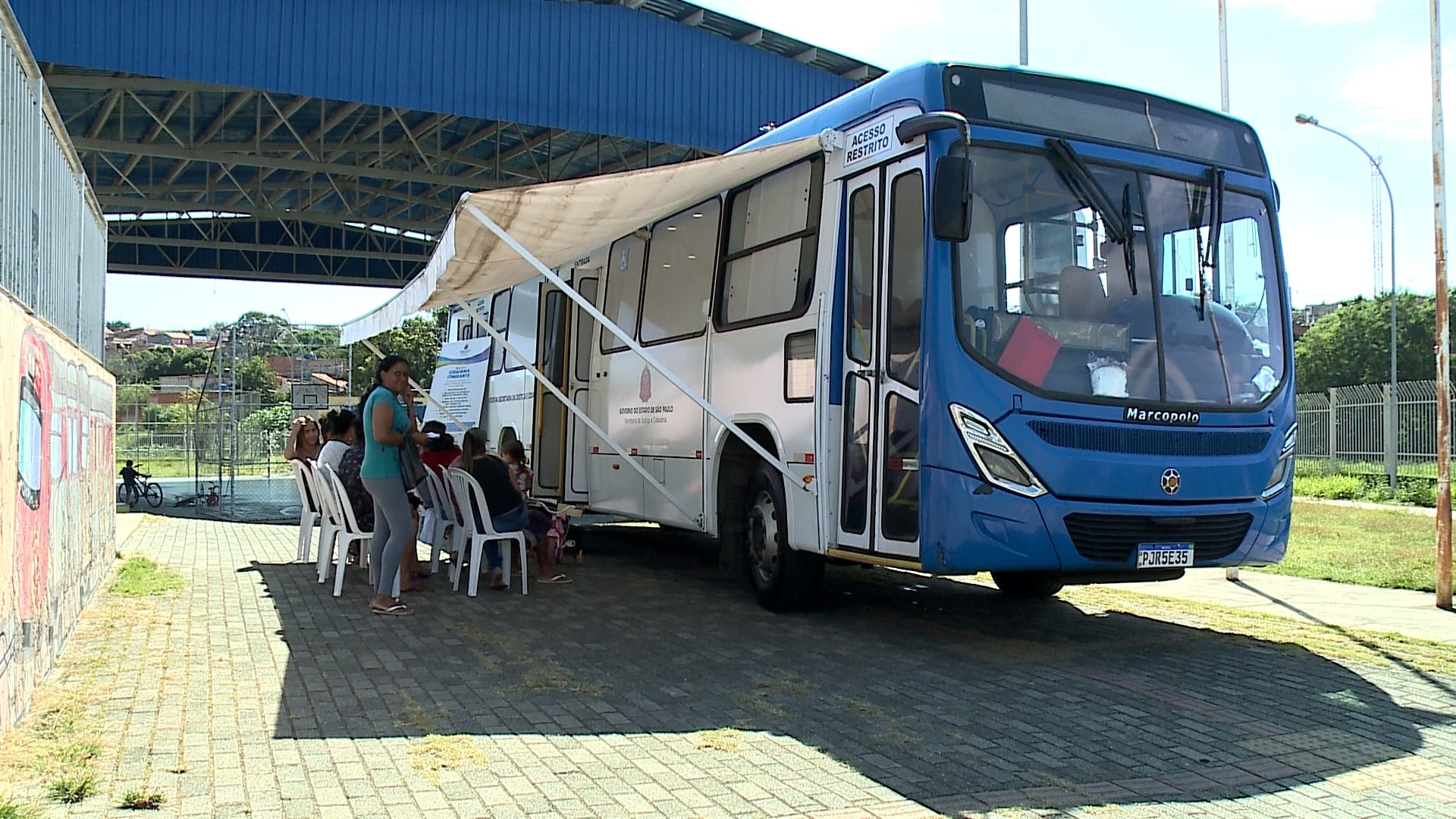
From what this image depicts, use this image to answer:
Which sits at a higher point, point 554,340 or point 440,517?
point 554,340

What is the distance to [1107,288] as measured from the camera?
6945mm

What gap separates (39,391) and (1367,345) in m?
53.8

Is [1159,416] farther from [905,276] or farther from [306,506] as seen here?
[306,506]

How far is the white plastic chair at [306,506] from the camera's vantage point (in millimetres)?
11242

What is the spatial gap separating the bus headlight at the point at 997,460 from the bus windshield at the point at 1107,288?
0.35 m

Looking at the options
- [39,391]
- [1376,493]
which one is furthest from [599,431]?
[1376,493]

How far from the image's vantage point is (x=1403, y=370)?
50.0m

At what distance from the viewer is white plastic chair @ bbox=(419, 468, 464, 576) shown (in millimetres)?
10031

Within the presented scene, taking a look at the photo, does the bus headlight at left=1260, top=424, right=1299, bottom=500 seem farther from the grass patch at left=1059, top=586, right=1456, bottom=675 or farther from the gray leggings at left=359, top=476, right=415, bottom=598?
the gray leggings at left=359, top=476, right=415, bottom=598

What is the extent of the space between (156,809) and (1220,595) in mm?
8338

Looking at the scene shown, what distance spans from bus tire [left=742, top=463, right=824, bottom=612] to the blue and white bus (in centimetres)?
2

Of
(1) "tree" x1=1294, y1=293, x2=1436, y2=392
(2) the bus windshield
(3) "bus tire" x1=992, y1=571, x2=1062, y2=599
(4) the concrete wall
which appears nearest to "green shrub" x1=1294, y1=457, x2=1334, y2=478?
(3) "bus tire" x1=992, y1=571, x2=1062, y2=599

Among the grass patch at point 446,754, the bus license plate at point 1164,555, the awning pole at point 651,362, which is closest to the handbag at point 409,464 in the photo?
the awning pole at point 651,362

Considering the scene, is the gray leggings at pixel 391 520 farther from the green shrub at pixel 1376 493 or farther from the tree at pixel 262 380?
the tree at pixel 262 380
